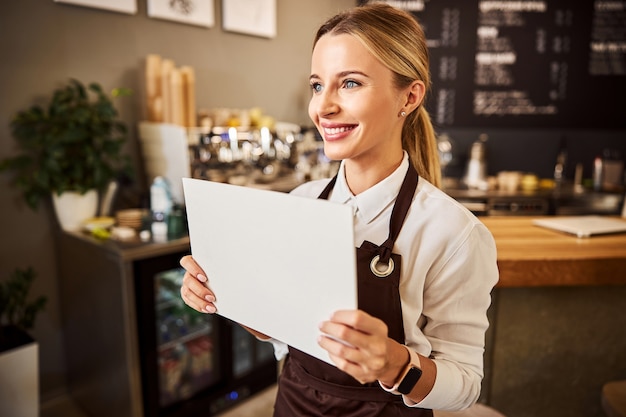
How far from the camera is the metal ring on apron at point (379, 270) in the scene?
0.95m

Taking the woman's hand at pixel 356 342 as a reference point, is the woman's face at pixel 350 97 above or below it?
above

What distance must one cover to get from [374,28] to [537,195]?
3.38 metres

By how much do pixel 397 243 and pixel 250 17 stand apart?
123 inches

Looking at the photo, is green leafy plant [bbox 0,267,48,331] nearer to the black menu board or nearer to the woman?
the woman

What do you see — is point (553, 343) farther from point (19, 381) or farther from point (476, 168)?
point (476, 168)

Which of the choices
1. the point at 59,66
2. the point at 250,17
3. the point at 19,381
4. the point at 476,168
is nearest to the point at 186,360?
the point at 19,381

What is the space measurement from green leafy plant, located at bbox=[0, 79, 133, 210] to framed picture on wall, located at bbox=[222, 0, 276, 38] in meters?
1.31

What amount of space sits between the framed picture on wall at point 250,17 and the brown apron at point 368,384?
270 cm

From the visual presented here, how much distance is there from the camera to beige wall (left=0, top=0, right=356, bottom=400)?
2377mm

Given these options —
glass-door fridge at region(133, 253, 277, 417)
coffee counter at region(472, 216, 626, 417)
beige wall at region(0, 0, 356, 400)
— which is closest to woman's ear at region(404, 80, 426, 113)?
coffee counter at region(472, 216, 626, 417)

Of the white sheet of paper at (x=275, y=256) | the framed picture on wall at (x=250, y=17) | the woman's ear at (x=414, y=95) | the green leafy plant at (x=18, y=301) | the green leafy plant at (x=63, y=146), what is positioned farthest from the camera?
the framed picture on wall at (x=250, y=17)

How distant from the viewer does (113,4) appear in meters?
2.68

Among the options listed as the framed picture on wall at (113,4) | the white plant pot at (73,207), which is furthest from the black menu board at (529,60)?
the white plant pot at (73,207)

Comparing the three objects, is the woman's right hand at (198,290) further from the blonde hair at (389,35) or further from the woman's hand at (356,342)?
the blonde hair at (389,35)
